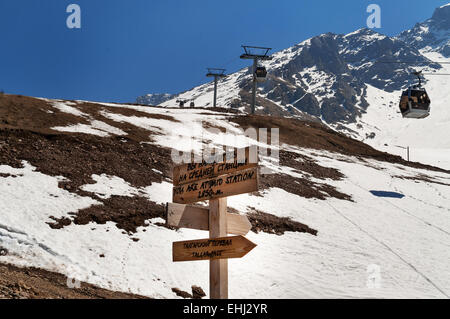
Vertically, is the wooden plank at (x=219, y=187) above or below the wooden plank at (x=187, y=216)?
above

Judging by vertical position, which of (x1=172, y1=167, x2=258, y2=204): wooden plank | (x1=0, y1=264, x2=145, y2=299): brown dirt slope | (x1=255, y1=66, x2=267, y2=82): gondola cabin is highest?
(x1=255, y1=66, x2=267, y2=82): gondola cabin

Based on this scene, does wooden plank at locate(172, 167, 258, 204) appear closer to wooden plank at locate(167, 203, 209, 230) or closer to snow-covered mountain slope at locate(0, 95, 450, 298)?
wooden plank at locate(167, 203, 209, 230)

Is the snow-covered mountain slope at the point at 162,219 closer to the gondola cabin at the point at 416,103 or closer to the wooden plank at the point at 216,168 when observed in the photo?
the wooden plank at the point at 216,168

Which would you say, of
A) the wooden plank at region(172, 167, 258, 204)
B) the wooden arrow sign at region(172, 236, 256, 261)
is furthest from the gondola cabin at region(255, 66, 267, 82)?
the wooden arrow sign at region(172, 236, 256, 261)

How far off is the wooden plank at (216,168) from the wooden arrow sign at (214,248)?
1.22 m

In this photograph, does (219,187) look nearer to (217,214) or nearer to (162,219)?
(217,214)

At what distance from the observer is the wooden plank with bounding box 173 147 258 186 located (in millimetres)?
6863

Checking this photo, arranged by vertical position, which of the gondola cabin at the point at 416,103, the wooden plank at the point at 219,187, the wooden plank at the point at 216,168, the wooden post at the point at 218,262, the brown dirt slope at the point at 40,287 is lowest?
the brown dirt slope at the point at 40,287

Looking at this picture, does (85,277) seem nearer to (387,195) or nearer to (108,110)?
(387,195)

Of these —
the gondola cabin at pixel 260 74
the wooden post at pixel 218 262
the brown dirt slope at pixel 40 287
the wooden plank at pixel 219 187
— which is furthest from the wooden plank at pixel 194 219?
the gondola cabin at pixel 260 74

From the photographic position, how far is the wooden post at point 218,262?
6797mm

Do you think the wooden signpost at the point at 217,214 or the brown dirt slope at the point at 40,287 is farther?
the brown dirt slope at the point at 40,287
